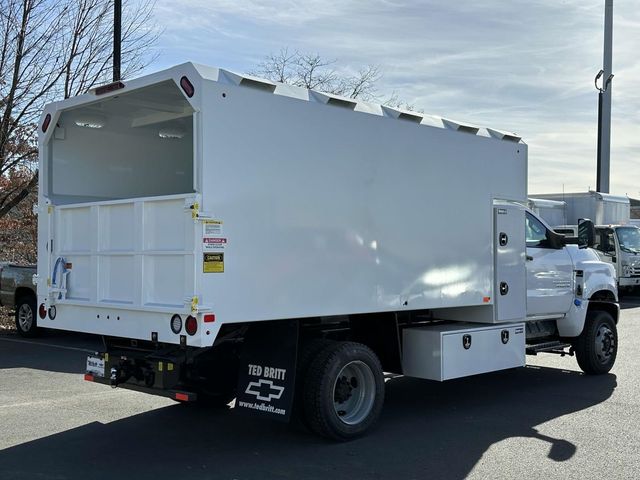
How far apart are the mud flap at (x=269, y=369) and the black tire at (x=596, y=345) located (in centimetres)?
497

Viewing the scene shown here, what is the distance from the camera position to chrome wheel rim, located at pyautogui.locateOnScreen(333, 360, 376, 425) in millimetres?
6578

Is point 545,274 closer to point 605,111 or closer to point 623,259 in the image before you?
point 623,259

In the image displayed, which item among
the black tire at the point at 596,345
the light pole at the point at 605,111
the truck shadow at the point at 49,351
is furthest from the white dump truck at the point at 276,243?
the light pole at the point at 605,111

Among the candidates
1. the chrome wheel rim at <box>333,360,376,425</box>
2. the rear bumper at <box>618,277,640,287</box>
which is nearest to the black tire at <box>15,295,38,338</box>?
the chrome wheel rim at <box>333,360,376,425</box>

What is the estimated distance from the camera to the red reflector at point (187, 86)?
5.54 metres

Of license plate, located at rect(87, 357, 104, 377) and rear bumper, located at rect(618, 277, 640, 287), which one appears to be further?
rear bumper, located at rect(618, 277, 640, 287)

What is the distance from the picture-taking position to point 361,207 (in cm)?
666

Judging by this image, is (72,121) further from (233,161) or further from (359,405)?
→ (359,405)

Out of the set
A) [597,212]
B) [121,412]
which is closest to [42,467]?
Result: [121,412]

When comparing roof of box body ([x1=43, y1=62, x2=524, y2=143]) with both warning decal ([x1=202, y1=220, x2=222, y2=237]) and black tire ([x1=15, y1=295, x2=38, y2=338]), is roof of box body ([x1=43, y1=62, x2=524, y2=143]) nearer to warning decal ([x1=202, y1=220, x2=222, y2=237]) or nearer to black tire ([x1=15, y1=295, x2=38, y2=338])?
warning decal ([x1=202, y1=220, x2=222, y2=237])

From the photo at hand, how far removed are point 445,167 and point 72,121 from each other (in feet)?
12.6

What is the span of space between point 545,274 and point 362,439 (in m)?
3.73

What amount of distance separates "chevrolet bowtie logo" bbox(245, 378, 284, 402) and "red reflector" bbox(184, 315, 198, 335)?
42.7 inches

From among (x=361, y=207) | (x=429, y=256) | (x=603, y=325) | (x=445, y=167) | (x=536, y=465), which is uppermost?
(x=445, y=167)
